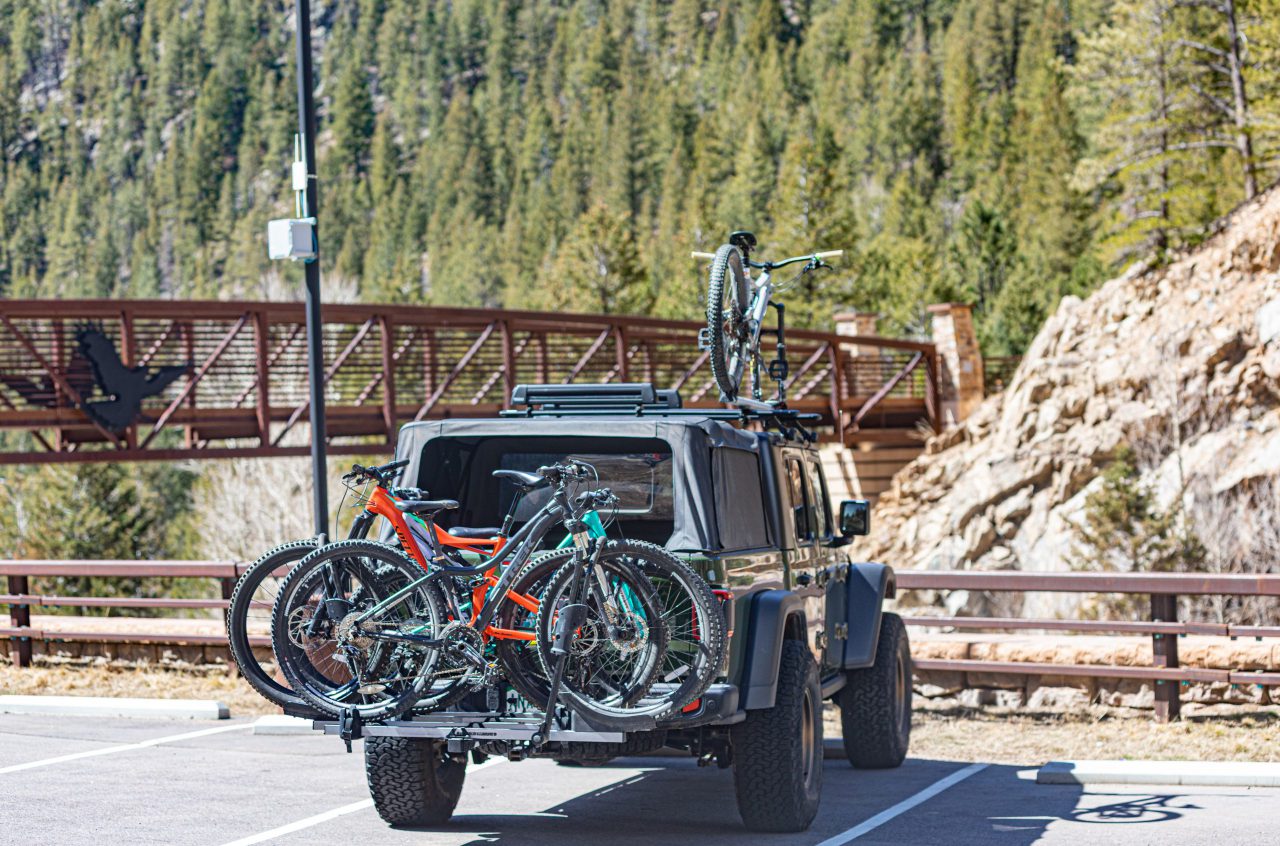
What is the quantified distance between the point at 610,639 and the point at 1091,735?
18.0ft

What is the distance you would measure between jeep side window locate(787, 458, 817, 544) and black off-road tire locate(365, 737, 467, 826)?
2346 millimetres

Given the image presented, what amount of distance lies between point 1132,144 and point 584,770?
31833 mm

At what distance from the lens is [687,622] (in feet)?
23.2

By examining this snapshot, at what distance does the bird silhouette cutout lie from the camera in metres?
24.9

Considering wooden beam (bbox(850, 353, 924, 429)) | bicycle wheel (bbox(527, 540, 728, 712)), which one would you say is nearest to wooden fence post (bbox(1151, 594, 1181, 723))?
bicycle wheel (bbox(527, 540, 728, 712))

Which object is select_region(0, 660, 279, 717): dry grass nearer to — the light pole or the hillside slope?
the light pole

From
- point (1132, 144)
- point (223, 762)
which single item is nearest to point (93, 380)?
point (223, 762)

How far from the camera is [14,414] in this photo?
80.5 ft

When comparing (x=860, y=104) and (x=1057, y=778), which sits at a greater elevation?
(x=860, y=104)

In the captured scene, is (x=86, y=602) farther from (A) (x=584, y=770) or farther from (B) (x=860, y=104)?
(B) (x=860, y=104)

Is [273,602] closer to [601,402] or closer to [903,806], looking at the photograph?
[601,402]

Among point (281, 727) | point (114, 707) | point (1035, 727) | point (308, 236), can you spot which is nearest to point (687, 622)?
point (281, 727)

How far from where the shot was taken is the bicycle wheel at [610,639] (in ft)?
22.1

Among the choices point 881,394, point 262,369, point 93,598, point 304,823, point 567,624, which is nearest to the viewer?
point 567,624
